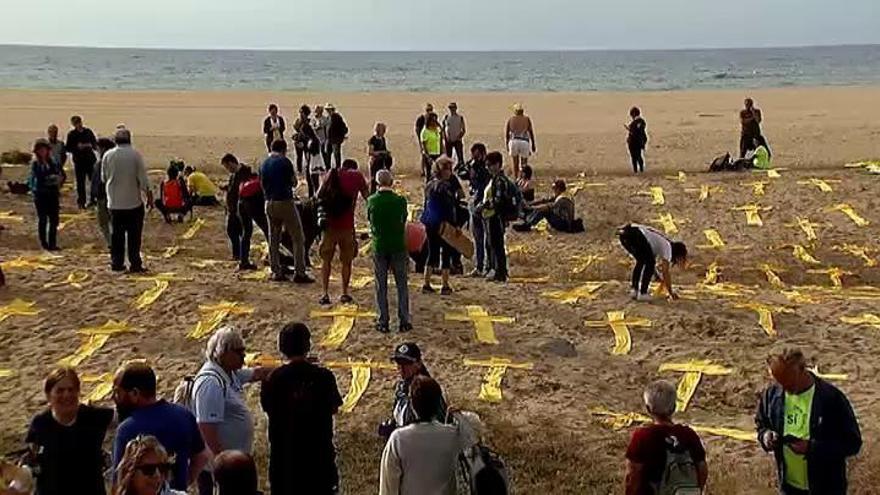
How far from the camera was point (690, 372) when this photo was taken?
9766 mm

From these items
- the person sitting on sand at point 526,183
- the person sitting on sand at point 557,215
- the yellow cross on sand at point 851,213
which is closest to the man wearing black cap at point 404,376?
the person sitting on sand at point 557,215

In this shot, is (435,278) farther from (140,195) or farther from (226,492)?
(226,492)

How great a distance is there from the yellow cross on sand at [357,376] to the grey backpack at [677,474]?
165 inches

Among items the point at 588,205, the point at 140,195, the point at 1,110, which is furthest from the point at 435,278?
the point at 1,110

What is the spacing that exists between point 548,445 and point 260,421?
2.35m

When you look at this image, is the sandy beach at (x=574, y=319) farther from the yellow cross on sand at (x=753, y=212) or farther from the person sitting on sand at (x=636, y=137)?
the person sitting on sand at (x=636, y=137)

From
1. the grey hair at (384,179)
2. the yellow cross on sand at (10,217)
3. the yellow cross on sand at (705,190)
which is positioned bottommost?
the yellow cross on sand at (10,217)

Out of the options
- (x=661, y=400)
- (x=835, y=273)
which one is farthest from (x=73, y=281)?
(x=835, y=273)

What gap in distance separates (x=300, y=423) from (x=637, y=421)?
3.73 m

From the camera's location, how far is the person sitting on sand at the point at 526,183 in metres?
18.4

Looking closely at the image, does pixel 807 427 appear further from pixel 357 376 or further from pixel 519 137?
pixel 519 137

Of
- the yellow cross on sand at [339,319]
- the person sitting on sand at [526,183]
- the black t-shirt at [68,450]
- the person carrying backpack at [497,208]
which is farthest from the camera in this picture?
the person sitting on sand at [526,183]

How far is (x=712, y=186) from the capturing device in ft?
63.9

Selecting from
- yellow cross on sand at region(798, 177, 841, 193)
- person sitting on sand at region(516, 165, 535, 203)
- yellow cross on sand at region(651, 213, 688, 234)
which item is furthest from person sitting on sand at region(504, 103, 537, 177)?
yellow cross on sand at region(798, 177, 841, 193)
